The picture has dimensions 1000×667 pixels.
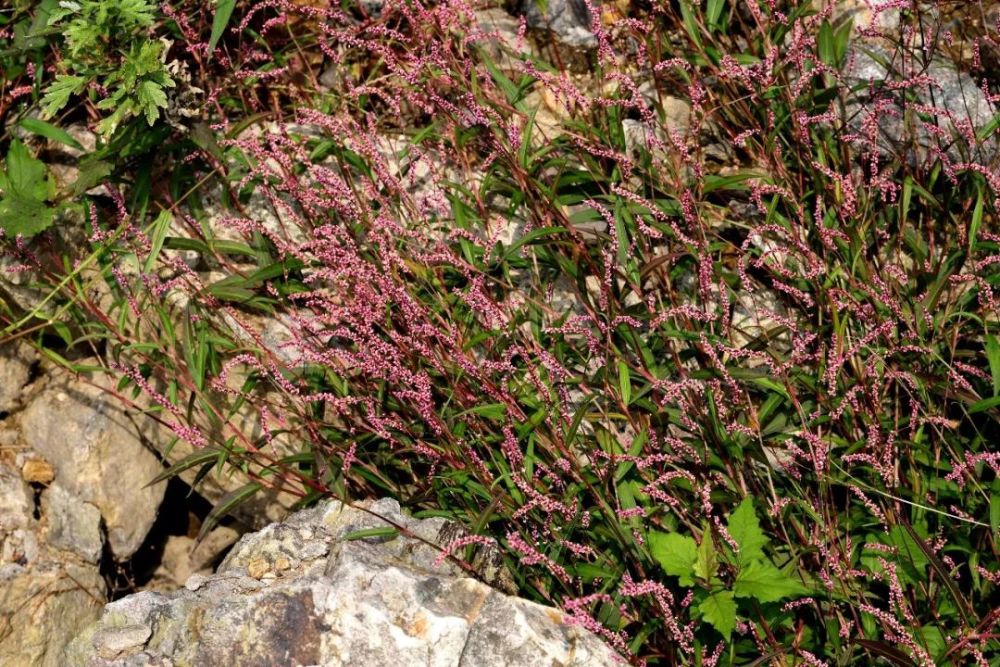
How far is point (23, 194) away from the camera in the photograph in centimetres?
422

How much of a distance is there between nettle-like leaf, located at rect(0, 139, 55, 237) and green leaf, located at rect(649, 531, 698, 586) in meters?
2.87

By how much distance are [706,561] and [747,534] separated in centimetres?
16

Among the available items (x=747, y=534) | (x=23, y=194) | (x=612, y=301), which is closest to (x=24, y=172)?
(x=23, y=194)

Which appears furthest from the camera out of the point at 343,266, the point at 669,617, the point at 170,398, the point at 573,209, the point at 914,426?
the point at 573,209

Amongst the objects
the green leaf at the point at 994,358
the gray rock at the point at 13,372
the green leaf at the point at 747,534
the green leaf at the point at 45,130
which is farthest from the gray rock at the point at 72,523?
the green leaf at the point at 994,358

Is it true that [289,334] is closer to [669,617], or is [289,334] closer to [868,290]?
[669,617]

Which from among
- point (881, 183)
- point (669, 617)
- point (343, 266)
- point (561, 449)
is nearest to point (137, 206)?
point (343, 266)

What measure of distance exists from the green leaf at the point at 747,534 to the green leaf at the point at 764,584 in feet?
0.11

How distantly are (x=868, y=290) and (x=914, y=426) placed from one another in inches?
20.8

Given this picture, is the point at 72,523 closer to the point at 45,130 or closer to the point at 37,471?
the point at 37,471

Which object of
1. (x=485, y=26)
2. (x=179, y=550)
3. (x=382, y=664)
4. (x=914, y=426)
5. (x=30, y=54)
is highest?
(x=485, y=26)

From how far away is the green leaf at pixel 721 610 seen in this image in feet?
10.0

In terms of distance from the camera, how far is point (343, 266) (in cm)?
377

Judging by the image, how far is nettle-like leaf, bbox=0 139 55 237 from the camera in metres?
4.11
